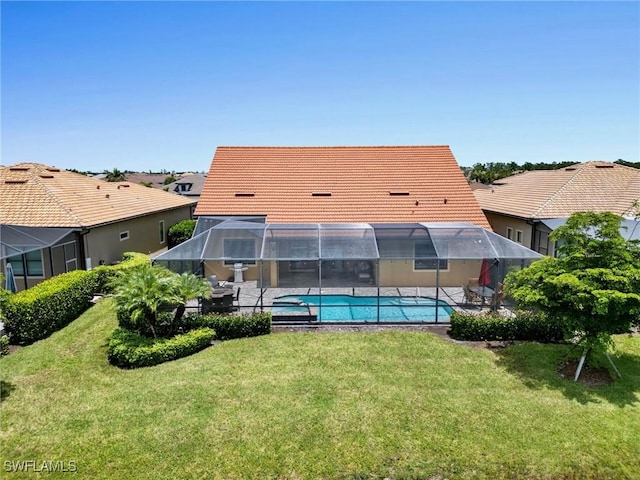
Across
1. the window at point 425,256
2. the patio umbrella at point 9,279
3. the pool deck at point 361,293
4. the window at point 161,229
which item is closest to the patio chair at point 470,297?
the pool deck at point 361,293

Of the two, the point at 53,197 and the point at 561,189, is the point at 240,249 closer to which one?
the point at 53,197

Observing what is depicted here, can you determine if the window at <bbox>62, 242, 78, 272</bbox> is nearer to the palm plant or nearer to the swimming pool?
the palm plant

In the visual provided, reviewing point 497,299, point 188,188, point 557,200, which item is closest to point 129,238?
point 497,299

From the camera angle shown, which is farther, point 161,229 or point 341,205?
point 161,229

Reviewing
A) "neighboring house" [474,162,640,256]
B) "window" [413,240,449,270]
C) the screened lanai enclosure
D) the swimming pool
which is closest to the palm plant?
the screened lanai enclosure

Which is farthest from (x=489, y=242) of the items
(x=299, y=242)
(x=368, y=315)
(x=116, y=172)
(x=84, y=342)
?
(x=116, y=172)

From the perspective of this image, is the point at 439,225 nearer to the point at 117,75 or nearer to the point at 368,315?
the point at 368,315
